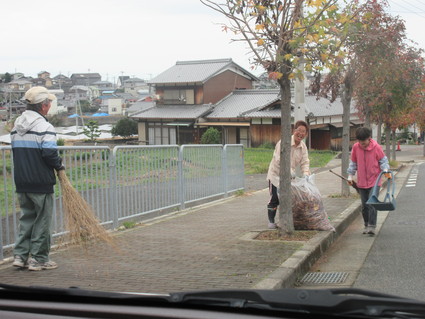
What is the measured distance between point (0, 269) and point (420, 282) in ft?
14.0

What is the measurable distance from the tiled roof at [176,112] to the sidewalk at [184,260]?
37.3 metres

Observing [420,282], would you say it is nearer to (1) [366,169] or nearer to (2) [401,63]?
(1) [366,169]

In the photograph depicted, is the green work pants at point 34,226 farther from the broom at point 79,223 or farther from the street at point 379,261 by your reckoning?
the street at point 379,261

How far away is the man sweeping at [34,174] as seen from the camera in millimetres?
5320

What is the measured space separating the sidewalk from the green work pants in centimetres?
21

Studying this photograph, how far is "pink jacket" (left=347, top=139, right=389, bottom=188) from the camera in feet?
27.4

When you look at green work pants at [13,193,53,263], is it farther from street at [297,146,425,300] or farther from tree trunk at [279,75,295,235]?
tree trunk at [279,75,295,235]

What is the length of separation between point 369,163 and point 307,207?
130 centimetres

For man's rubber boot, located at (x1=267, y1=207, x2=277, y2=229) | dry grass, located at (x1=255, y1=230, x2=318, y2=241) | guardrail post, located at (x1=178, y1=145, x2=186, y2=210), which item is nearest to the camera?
dry grass, located at (x1=255, y1=230, x2=318, y2=241)

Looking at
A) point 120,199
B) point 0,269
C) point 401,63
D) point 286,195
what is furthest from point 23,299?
point 401,63

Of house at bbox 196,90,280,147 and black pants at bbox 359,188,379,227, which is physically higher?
house at bbox 196,90,280,147

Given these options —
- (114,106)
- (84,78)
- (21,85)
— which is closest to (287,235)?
(114,106)

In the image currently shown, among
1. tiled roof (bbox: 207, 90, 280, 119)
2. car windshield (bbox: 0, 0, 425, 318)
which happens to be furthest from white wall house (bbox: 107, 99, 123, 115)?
car windshield (bbox: 0, 0, 425, 318)

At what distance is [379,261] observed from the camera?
260 inches
